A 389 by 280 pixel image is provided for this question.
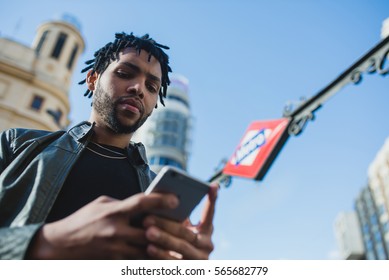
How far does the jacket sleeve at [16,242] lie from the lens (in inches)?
35.7

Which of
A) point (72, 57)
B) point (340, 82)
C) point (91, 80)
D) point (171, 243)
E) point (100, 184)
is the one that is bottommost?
point (171, 243)

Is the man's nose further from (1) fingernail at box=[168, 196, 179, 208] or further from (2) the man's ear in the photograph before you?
(1) fingernail at box=[168, 196, 179, 208]

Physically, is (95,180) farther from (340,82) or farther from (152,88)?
(340,82)

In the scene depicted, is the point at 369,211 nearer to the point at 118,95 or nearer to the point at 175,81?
the point at 175,81

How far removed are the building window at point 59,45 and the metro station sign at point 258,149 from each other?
20841 mm

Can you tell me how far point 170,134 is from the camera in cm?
3606

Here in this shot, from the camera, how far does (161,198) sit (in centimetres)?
85

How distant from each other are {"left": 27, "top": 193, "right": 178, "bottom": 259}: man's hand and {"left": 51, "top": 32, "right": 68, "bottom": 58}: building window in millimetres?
23560

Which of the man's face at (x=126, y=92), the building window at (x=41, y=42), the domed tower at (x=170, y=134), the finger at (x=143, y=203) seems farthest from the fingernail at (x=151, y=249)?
the domed tower at (x=170, y=134)

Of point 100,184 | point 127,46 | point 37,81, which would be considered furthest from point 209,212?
point 37,81

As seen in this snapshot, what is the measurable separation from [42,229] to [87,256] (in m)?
0.17

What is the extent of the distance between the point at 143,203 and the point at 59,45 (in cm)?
2437

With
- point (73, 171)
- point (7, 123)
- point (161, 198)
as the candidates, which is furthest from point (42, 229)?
point (7, 123)

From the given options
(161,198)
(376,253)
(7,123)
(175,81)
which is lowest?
(161,198)
